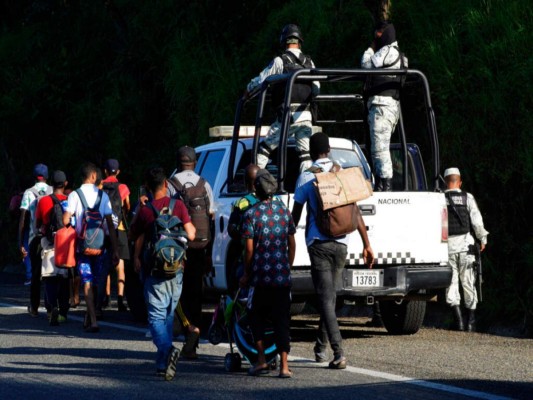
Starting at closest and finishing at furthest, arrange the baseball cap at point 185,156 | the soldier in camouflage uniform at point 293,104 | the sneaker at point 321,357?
the sneaker at point 321,357, the baseball cap at point 185,156, the soldier in camouflage uniform at point 293,104

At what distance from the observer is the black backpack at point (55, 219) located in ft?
49.7

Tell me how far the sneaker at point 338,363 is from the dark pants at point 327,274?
4 cm

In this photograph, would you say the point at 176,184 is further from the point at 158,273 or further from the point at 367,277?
the point at 158,273

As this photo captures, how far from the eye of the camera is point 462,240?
14352 mm

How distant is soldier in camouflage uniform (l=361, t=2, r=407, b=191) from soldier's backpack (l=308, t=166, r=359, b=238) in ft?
8.25

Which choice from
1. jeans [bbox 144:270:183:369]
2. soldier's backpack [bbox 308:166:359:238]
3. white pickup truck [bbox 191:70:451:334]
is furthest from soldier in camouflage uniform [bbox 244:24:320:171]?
jeans [bbox 144:270:183:369]

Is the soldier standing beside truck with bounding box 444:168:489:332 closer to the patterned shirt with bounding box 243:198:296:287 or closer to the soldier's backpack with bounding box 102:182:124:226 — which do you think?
the soldier's backpack with bounding box 102:182:124:226

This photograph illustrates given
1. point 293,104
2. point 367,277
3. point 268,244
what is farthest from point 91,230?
point 268,244

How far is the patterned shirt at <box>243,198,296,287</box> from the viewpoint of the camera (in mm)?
9992

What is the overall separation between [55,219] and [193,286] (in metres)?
3.89

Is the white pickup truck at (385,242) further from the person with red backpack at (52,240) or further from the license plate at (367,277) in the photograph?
the person with red backpack at (52,240)

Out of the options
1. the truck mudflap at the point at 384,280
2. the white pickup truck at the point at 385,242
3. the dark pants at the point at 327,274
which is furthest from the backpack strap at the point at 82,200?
the dark pants at the point at 327,274

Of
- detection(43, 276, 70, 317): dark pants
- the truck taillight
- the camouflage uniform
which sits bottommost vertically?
detection(43, 276, 70, 317): dark pants

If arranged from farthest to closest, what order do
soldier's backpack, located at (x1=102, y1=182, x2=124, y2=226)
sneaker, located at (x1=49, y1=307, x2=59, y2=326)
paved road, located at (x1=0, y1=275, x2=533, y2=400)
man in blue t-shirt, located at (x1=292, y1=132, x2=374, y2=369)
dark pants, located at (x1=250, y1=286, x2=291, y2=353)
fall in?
soldier's backpack, located at (x1=102, y1=182, x2=124, y2=226) < sneaker, located at (x1=49, y1=307, x2=59, y2=326) < man in blue t-shirt, located at (x1=292, y1=132, x2=374, y2=369) < dark pants, located at (x1=250, y1=286, x2=291, y2=353) < paved road, located at (x1=0, y1=275, x2=533, y2=400)
